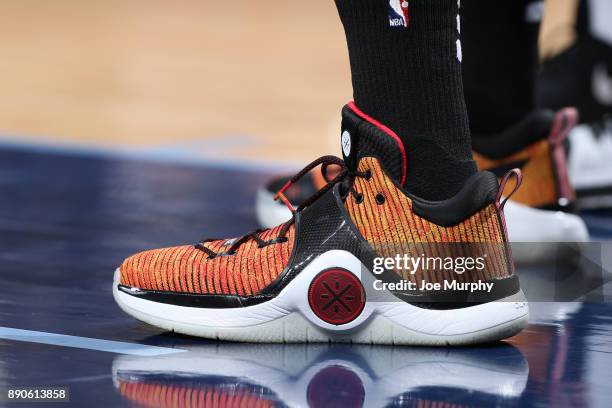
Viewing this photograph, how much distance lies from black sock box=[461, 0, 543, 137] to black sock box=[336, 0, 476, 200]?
0.67 metres

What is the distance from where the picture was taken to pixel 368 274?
3.48ft

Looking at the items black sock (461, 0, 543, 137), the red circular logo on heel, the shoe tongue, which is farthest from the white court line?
→ black sock (461, 0, 543, 137)

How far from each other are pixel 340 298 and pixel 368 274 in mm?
35

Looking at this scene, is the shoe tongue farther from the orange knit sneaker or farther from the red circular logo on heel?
the red circular logo on heel

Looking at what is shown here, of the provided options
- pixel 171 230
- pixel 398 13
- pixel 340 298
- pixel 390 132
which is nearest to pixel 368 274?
pixel 340 298

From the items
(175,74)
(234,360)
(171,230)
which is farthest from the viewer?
(175,74)

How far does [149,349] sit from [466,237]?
12.3 inches

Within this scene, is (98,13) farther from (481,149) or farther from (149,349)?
(149,349)

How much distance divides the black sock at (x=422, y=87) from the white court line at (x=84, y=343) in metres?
0.29

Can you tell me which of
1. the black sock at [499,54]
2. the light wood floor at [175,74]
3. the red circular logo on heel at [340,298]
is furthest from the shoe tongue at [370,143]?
the light wood floor at [175,74]

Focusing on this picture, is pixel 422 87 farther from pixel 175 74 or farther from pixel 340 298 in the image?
→ pixel 175 74

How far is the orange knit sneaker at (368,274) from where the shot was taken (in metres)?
1.05

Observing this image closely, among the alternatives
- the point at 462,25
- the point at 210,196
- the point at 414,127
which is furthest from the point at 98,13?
the point at 414,127

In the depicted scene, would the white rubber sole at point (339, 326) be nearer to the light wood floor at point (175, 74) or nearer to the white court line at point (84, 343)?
the white court line at point (84, 343)
